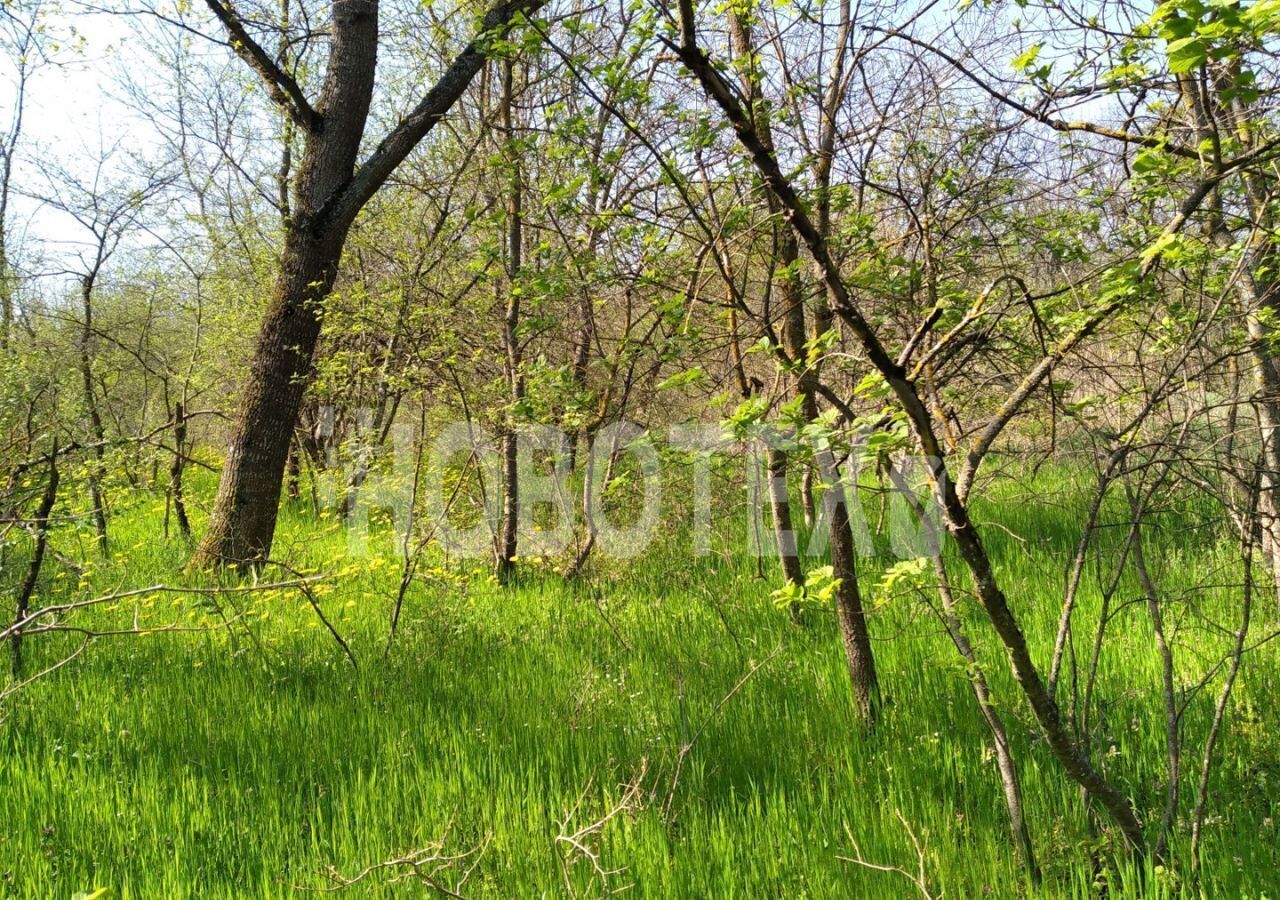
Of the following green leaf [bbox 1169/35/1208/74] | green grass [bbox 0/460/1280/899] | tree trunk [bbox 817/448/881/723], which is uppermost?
green leaf [bbox 1169/35/1208/74]

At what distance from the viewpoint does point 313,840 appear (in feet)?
8.43

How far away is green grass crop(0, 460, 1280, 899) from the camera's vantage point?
2354 millimetres

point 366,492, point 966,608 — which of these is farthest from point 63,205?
point 966,608

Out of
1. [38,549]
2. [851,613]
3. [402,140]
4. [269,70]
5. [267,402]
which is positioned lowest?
[851,613]

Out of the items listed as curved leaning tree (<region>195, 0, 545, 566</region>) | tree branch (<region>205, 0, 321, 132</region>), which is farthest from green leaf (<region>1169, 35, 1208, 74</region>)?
tree branch (<region>205, 0, 321, 132</region>)

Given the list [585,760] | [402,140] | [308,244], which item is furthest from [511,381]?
[585,760]

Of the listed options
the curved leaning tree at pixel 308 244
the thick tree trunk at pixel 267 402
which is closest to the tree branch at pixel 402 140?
the curved leaning tree at pixel 308 244

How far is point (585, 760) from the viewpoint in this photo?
3117 millimetres

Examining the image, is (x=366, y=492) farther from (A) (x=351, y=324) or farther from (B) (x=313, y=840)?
(B) (x=313, y=840)

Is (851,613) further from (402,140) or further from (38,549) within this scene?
(402,140)

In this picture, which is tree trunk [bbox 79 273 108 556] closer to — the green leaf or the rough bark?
the rough bark

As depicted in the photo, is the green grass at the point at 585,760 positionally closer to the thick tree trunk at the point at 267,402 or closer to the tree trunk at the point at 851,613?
the tree trunk at the point at 851,613

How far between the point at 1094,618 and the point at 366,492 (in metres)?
6.94

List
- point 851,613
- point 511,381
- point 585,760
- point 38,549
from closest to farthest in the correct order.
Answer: point 585,760, point 851,613, point 38,549, point 511,381
